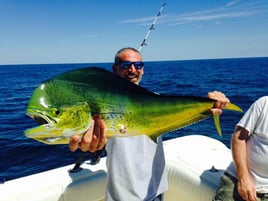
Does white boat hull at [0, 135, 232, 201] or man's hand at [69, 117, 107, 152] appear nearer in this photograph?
man's hand at [69, 117, 107, 152]

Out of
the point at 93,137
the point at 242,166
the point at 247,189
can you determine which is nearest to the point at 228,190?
the point at 247,189

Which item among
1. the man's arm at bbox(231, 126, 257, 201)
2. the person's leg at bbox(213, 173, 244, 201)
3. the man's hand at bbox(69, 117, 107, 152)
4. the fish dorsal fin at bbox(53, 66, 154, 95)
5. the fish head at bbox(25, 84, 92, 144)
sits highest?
the fish dorsal fin at bbox(53, 66, 154, 95)

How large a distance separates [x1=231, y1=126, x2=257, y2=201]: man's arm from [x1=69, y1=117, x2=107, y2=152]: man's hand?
1.78 m

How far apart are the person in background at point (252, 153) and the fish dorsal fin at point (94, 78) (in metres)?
1.76

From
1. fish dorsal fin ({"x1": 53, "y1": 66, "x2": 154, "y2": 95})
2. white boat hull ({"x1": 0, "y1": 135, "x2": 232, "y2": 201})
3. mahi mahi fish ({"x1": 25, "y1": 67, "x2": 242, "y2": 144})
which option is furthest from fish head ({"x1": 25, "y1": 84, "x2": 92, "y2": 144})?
white boat hull ({"x1": 0, "y1": 135, "x2": 232, "y2": 201})

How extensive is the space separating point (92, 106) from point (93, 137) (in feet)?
0.57

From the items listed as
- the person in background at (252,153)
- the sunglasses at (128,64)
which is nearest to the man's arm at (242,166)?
the person in background at (252,153)

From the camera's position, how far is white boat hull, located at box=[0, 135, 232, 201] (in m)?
3.10

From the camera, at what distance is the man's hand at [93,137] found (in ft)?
4.48

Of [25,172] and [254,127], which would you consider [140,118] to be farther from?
[25,172]

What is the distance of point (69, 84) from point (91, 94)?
4.5 inches

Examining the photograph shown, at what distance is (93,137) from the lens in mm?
1416

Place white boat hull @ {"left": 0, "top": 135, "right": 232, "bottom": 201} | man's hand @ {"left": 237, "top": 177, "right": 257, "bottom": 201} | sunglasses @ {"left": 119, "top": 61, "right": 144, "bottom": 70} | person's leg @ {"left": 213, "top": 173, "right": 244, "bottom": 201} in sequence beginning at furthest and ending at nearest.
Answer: white boat hull @ {"left": 0, "top": 135, "right": 232, "bottom": 201} < person's leg @ {"left": 213, "top": 173, "right": 244, "bottom": 201} < man's hand @ {"left": 237, "top": 177, "right": 257, "bottom": 201} < sunglasses @ {"left": 119, "top": 61, "right": 144, "bottom": 70}

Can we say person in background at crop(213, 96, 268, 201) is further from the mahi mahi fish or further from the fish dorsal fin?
the fish dorsal fin
